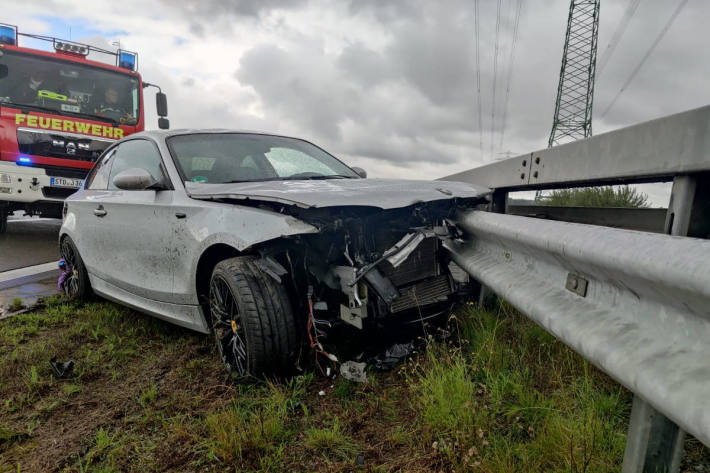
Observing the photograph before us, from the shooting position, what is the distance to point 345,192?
7.64 ft

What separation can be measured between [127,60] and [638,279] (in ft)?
34.6

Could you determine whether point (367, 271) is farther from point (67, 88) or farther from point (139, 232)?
point (67, 88)

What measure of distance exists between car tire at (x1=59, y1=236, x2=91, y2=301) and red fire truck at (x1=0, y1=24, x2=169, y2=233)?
4.21m

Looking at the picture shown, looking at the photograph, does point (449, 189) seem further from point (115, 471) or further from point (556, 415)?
point (115, 471)

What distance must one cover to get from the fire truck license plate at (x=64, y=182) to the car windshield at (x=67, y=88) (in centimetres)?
125

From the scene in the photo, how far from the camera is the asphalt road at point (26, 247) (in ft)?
20.3

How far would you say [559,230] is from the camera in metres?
1.39

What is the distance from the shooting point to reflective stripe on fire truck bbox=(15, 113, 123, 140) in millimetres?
7832

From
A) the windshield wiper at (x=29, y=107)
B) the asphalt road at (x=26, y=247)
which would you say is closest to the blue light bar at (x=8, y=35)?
the windshield wiper at (x=29, y=107)

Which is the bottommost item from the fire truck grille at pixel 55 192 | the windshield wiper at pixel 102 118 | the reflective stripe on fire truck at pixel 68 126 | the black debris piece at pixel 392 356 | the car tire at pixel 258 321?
the black debris piece at pixel 392 356

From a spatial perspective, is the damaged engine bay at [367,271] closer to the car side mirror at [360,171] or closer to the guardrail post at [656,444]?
the guardrail post at [656,444]

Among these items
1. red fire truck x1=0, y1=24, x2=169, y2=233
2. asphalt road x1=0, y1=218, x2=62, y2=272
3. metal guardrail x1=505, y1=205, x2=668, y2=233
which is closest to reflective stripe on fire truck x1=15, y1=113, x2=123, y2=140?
red fire truck x1=0, y1=24, x2=169, y2=233

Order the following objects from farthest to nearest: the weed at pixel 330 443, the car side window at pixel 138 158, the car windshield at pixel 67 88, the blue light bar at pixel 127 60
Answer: the blue light bar at pixel 127 60 < the car windshield at pixel 67 88 < the car side window at pixel 138 158 < the weed at pixel 330 443

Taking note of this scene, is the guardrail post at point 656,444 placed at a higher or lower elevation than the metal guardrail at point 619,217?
lower
